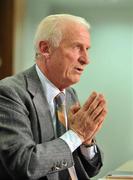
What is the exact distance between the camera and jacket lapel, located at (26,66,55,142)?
1.29m

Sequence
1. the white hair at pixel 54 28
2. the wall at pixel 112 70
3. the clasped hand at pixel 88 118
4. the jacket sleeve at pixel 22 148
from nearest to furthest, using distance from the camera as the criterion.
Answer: the jacket sleeve at pixel 22 148
the clasped hand at pixel 88 118
the white hair at pixel 54 28
the wall at pixel 112 70

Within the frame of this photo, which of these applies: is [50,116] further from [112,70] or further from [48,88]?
[112,70]

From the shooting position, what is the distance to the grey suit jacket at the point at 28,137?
115 cm

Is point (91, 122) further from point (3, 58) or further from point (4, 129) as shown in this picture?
point (3, 58)

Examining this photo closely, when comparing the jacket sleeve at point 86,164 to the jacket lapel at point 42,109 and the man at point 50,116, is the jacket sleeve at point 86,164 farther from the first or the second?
the jacket lapel at point 42,109

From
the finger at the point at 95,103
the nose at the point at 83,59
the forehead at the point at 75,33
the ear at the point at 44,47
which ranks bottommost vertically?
the finger at the point at 95,103

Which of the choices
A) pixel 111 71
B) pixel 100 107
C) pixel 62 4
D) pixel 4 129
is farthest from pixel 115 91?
pixel 4 129

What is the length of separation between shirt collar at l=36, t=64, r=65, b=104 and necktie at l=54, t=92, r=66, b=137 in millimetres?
24

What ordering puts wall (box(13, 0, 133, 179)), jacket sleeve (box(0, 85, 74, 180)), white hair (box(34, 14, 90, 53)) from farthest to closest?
wall (box(13, 0, 133, 179)), white hair (box(34, 14, 90, 53)), jacket sleeve (box(0, 85, 74, 180))

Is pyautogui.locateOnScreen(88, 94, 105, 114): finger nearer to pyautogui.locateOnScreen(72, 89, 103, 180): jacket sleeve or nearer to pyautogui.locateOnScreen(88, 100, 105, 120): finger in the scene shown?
pyautogui.locateOnScreen(88, 100, 105, 120): finger

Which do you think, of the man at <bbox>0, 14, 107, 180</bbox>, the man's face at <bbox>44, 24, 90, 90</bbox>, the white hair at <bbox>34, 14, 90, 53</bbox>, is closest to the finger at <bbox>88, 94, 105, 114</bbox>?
the man at <bbox>0, 14, 107, 180</bbox>

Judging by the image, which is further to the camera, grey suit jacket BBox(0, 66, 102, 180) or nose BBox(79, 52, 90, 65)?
nose BBox(79, 52, 90, 65)

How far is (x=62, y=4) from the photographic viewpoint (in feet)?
9.69

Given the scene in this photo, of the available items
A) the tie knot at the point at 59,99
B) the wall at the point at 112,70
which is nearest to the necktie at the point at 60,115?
the tie knot at the point at 59,99
